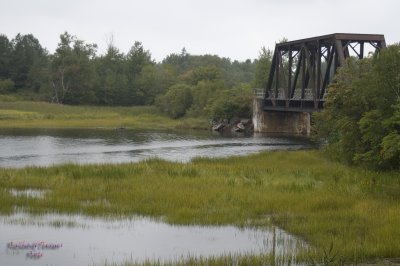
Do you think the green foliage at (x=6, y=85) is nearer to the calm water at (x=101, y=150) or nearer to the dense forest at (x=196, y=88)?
the dense forest at (x=196, y=88)

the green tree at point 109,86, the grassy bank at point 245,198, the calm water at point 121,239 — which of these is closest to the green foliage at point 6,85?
the green tree at point 109,86

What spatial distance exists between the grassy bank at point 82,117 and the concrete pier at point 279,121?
1446 cm

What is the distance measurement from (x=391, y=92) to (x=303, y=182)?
378 inches

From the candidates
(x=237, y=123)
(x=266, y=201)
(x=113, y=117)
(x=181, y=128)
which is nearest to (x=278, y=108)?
(x=237, y=123)

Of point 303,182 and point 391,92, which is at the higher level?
point 391,92

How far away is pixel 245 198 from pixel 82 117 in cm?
10292

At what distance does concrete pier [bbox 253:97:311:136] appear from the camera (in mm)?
99875

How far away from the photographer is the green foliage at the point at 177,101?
129000 mm

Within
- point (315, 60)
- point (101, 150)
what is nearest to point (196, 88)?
point (315, 60)

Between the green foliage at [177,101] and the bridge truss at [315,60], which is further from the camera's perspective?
the green foliage at [177,101]

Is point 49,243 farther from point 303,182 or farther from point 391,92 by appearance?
point 391,92

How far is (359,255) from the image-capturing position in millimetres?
16609

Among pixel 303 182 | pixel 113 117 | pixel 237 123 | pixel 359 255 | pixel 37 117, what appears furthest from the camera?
pixel 113 117

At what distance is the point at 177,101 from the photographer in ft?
422
